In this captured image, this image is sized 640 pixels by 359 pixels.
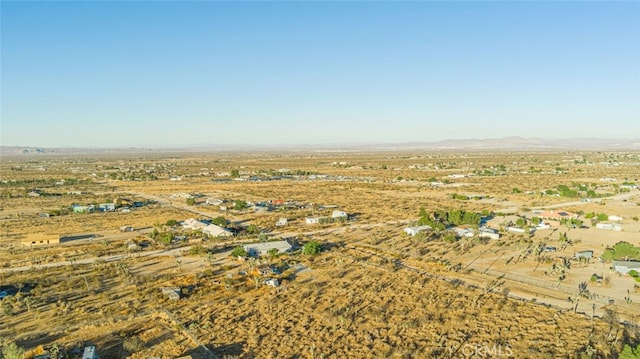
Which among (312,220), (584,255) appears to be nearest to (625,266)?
(584,255)

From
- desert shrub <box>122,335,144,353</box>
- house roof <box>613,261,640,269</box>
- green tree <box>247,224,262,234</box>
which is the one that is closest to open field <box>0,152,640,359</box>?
desert shrub <box>122,335,144,353</box>

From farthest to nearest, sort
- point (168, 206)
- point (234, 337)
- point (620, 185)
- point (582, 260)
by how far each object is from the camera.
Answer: point (620, 185) → point (168, 206) → point (582, 260) → point (234, 337)

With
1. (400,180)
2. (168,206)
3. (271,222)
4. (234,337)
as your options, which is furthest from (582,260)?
(400,180)

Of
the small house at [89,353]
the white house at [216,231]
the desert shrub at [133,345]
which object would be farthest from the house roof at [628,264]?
the small house at [89,353]

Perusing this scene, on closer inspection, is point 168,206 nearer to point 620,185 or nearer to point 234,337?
point 234,337

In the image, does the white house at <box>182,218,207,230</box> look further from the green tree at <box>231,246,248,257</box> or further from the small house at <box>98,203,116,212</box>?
the small house at <box>98,203,116,212</box>

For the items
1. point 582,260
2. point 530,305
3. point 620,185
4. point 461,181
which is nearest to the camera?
point 530,305

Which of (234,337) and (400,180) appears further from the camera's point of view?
(400,180)

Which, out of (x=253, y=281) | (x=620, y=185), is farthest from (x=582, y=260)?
(x=620, y=185)
